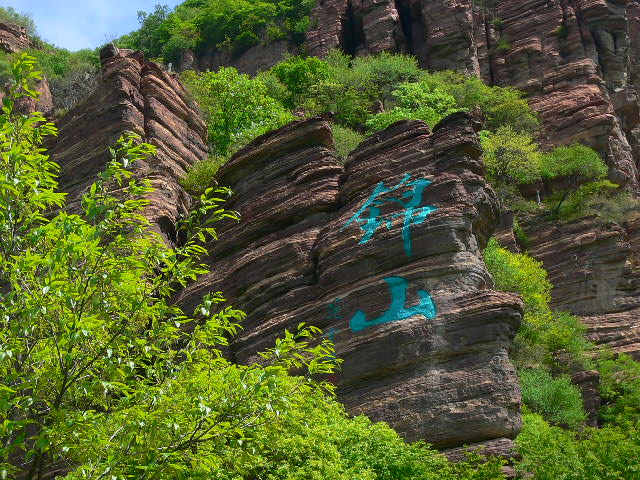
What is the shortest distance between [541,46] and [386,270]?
3725 cm

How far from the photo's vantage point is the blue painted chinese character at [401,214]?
1788cm

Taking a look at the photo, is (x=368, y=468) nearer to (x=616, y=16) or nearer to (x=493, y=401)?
(x=493, y=401)

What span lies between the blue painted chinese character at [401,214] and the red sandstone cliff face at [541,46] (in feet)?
91.7

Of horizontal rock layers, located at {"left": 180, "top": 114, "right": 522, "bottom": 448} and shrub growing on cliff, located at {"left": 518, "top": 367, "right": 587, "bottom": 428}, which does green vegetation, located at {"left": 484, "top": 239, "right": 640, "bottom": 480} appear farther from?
horizontal rock layers, located at {"left": 180, "top": 114, "right": 522, "bottom": 448}

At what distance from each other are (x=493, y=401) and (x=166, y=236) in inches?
458

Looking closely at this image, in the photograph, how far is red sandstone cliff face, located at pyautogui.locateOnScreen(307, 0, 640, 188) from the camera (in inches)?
1762

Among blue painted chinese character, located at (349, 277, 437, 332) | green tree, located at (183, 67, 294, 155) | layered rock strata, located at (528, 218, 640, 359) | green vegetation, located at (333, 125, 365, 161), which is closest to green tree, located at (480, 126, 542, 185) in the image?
layered rock strata, located at (528, 218, 640, 359)

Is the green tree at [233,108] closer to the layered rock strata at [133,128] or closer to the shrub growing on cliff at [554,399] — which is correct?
the layered rock strata at [133,128]

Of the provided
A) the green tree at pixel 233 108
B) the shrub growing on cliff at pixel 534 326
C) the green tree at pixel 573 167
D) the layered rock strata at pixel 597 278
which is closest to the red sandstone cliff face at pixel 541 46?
the green tree at pixel 573 167

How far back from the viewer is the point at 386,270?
17.7 metres

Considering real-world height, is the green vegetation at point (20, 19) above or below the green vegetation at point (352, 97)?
above

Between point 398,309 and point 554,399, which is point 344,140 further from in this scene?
point 398,309

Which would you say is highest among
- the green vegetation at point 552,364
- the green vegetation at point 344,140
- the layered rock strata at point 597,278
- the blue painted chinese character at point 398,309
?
the green vegetation at point 344,140

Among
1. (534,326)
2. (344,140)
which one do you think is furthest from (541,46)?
(534,326)
